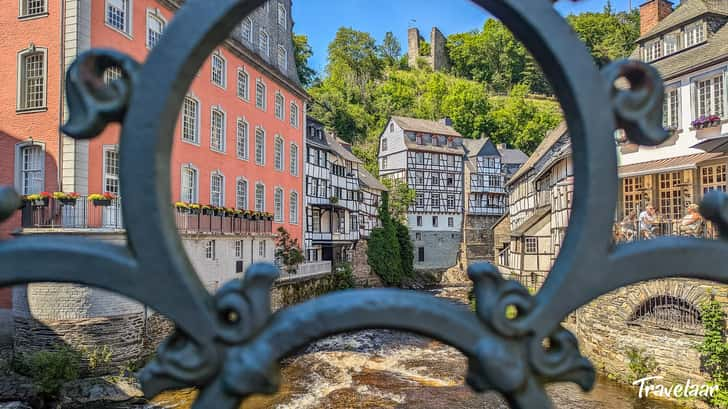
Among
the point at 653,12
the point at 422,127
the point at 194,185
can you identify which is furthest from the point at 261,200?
the point at 422,127

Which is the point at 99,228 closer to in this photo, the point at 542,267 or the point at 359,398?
the point at 359,398

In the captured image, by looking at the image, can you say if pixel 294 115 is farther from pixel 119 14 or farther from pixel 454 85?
pixel 454 85

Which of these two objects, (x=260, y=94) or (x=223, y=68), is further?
(x=260, y=94)

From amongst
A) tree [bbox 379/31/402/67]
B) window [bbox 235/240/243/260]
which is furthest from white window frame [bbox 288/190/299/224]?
tree [bbox 379/31/402/67]

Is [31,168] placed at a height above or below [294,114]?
below

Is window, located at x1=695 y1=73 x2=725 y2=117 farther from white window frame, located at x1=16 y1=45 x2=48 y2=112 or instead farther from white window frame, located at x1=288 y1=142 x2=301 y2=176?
white window frame, located at x1=16 y1=45 x2=48 y2=112

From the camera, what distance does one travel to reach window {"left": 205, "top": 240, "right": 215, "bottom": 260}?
16.6 metres

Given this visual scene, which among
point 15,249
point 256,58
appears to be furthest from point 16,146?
point 15,249

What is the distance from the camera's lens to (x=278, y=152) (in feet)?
81.5

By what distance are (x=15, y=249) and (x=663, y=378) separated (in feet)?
48.5

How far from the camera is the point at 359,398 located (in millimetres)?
13250

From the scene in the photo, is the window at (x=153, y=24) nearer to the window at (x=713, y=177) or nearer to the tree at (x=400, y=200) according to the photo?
the window at (x=713, y=177)

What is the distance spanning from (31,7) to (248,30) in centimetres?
1001

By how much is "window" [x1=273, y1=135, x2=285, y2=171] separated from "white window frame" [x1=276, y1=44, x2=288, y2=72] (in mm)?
4180
